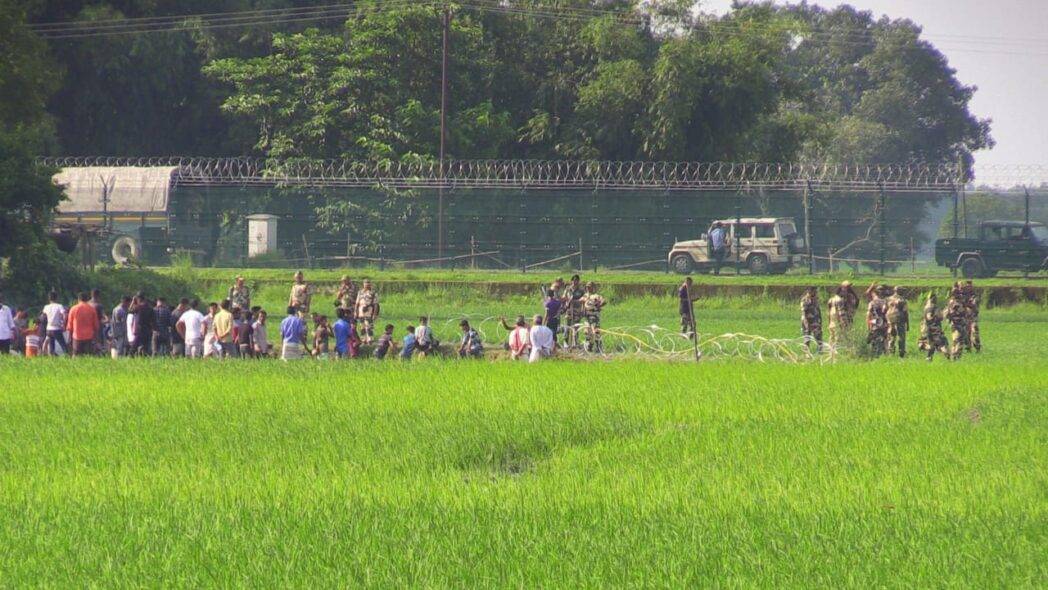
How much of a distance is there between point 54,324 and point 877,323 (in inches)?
529

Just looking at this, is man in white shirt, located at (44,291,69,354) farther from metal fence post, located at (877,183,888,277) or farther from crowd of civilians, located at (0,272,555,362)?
metal fence post, located at (877,183,888,277)

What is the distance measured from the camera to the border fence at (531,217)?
120ft

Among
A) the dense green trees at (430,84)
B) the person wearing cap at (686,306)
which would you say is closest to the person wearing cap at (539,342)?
the person wearing cap at (686,306)

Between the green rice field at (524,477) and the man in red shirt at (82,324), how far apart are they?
287 centimetres

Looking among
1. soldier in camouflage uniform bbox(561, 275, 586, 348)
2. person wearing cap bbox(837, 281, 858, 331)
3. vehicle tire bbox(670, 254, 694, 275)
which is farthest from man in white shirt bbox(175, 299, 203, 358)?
vehicle tire bbox(670, 254, 694, 275)

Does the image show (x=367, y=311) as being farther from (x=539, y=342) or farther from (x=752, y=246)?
(x=752, y=246)

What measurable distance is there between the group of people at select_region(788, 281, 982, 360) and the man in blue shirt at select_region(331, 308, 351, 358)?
7.49 meters

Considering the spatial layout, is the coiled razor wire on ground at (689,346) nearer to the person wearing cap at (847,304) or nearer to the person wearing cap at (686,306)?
the person wearing cap at (686,306)

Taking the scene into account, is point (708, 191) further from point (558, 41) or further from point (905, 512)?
point (905, 512)

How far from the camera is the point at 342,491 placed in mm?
11875

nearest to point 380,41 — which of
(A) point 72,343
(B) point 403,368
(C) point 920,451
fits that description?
(A) point 72,343

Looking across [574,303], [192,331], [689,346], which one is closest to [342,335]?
[192,331]

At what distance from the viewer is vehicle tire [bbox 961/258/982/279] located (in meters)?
38.5

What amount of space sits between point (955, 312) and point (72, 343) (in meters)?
14.4
